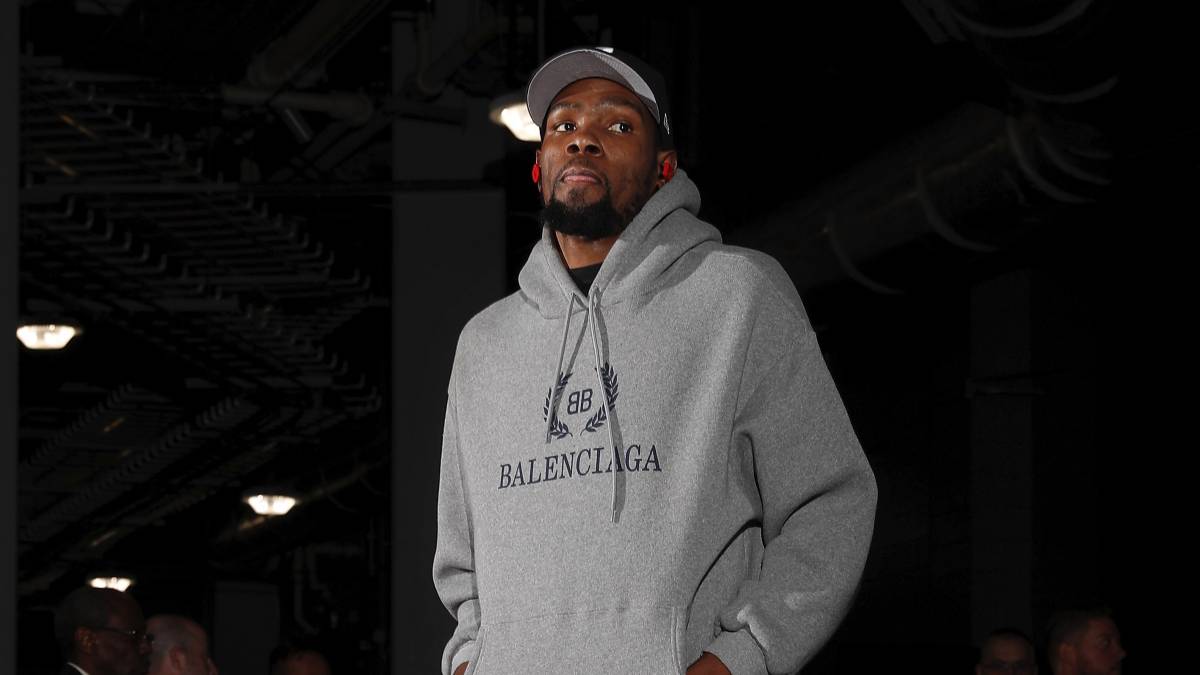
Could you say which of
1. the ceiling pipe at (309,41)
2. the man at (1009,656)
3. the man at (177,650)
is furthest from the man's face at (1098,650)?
the ceiling pipe at (309,41)

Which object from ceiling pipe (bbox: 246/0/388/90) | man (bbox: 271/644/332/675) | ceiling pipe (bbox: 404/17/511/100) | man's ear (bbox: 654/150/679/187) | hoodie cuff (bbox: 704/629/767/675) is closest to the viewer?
hoodie cuff (bbox: 704/629/767/675)

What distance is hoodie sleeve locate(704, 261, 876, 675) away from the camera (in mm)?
1904

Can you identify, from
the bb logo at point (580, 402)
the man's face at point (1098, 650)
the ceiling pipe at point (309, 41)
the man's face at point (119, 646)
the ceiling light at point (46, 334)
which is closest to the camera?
the bb logo at point (580, 402)

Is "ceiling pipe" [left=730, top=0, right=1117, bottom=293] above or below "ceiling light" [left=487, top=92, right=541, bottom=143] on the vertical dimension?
below

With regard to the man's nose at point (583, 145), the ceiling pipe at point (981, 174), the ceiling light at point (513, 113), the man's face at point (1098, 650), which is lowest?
the man's nose at point (583, 145)

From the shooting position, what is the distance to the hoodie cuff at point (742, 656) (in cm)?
189

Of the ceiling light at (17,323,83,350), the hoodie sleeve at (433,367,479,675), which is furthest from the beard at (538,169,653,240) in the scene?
the ceiling light at (17,323,83,350)

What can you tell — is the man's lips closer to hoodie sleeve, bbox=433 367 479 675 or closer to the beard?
the beard

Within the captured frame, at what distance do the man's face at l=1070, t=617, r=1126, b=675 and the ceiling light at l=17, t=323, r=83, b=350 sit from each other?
7918 mm

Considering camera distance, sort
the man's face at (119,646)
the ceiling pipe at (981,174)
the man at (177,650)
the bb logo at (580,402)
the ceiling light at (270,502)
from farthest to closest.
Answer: the ceiling light at (270,502), the man at (177,650), the man's face at (119,646), the ceiling pipe at (981,174), the bb logo at (580,402)

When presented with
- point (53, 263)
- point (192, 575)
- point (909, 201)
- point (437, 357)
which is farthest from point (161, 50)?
point (192, 575)

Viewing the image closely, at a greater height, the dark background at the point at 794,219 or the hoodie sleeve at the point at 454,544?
the dark background at the point at 794,219

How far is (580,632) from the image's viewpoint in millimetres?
1919

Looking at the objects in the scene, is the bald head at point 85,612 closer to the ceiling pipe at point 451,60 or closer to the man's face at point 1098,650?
the man's face at point 1098,650
